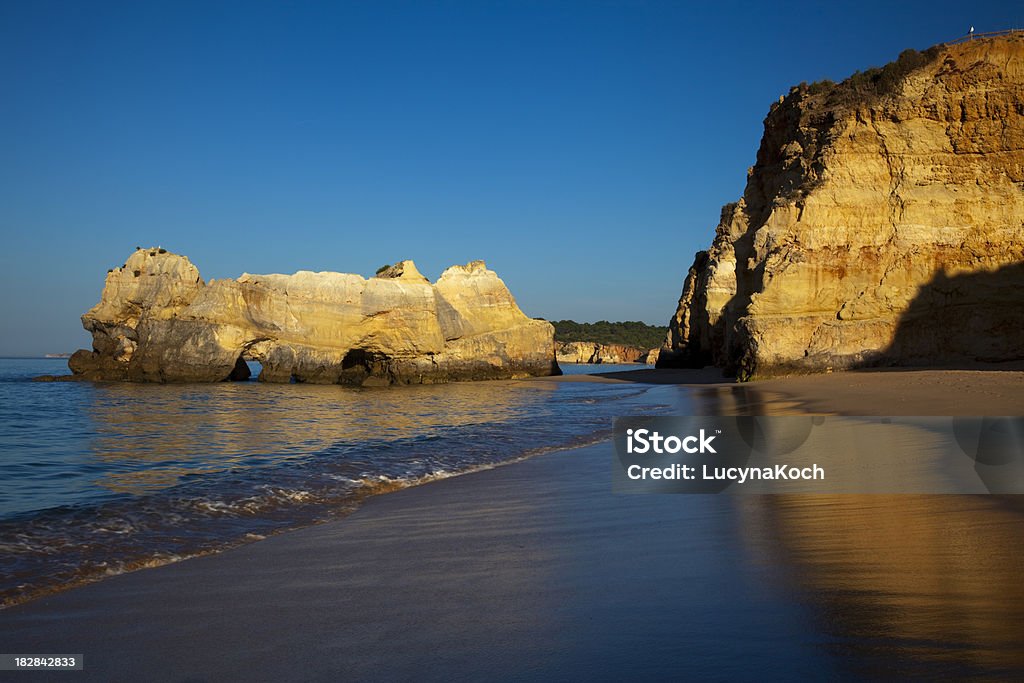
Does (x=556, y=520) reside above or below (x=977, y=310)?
below

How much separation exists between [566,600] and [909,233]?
22834 millimetres

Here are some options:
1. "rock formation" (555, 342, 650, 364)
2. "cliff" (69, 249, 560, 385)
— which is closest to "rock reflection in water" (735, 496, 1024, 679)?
"cliff" (69, 249, 560, 385)

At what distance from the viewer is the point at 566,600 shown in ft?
9.70

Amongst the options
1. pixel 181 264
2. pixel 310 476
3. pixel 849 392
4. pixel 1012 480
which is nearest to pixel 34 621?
pixel 310 476

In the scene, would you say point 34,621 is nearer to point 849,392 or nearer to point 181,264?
point 849,392

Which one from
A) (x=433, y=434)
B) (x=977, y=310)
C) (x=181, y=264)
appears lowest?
(x=433, y=434)

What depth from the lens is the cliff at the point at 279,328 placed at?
29.2m

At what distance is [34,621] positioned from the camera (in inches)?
118

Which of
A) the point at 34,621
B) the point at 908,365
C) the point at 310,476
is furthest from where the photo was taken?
the point at 908,365

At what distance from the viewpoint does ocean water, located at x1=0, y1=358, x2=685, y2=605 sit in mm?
4293

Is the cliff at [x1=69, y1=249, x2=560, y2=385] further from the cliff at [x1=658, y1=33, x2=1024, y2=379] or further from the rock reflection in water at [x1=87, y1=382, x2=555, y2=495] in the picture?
the cliff at [x1=658, y1=33, x2=1024, y2=379]

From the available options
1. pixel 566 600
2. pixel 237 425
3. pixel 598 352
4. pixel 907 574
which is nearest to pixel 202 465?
pixel 237 425

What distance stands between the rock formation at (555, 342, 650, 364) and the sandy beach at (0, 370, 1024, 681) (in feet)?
285

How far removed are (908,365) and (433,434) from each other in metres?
16.7
